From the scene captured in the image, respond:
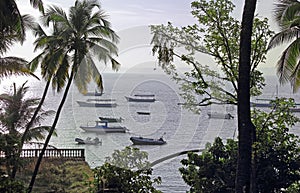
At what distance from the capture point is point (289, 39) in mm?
10625

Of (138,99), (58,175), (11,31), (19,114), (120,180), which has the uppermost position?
(11,31)

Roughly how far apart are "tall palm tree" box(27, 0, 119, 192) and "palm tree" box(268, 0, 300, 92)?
17.3ft

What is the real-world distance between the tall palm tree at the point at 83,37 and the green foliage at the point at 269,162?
490cm

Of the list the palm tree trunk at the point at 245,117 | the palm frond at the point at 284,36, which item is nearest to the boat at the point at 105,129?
the palm frond at the point at 284,36

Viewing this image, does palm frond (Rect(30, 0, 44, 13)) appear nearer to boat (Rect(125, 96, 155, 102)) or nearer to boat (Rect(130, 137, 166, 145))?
boat (Rect(130, 137, 166, 145))

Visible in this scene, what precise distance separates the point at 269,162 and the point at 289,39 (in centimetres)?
313

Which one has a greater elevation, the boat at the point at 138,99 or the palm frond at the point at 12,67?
the palm frond at the point at 12,67

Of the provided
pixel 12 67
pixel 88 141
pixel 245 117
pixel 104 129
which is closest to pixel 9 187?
pixel 12 67

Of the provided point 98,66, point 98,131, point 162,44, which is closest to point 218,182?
point 162,44

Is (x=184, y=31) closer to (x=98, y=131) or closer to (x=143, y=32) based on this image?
(x=143, y=32)

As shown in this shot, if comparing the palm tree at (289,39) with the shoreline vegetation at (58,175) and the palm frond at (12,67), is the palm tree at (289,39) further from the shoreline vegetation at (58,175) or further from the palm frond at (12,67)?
the shoreline vegetation at (58,175)

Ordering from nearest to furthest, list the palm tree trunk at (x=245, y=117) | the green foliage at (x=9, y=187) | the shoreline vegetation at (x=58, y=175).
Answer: the palm tree trunk at (x=245, y=117)
the green foliage at (x=9, y=187)
the shoreline vegetation at (x=58, y=175)

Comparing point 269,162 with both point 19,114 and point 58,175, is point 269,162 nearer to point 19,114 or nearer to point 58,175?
point 19,114

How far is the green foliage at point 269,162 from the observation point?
10688 millimetres
